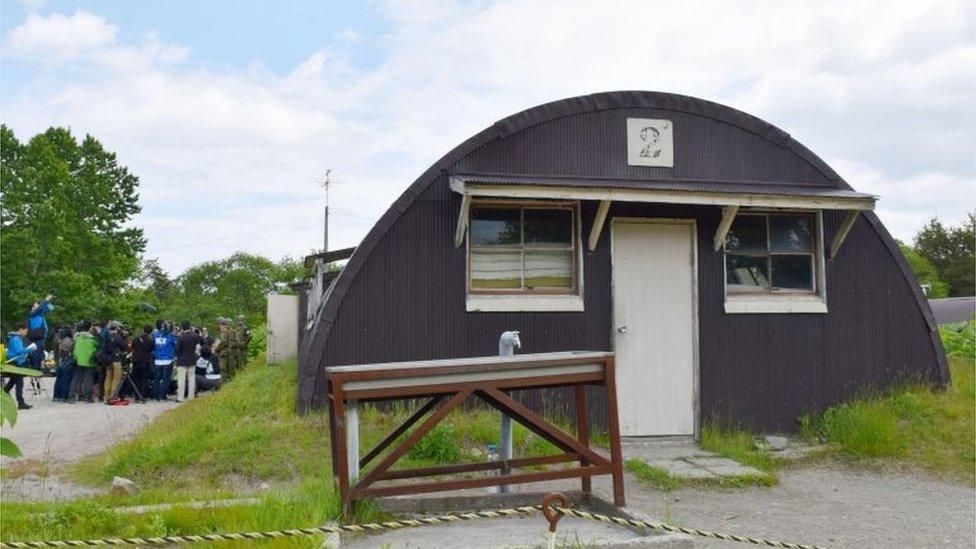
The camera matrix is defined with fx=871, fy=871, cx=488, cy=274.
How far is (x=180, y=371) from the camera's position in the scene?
1611cm

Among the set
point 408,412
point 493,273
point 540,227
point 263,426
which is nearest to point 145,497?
point 263,426

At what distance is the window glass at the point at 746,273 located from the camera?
10.6 metres

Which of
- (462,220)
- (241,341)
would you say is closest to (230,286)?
(241,341)

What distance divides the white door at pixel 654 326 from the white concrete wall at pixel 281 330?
36.1 ft

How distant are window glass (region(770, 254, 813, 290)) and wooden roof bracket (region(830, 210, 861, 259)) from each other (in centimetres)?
29

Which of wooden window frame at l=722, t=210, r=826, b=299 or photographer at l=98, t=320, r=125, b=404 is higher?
wooden window frame at l=722, t=210, r=826, b=299

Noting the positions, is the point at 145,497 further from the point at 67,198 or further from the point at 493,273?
the point at 67,198

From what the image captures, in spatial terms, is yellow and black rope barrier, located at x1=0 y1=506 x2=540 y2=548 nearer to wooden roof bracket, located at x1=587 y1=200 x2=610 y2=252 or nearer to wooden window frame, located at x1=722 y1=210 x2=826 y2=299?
wooden roof bracket, located at x1=587 y1=200 x2=610 y2=252

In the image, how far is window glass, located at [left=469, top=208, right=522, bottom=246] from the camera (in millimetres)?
9953

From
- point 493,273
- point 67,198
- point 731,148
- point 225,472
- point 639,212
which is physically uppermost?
point 67,198

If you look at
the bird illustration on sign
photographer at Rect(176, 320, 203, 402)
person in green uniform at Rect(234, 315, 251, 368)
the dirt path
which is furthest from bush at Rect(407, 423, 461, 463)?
person in green uniform at Rect(234, 315, 251, 368)

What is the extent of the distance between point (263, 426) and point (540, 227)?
378 cm

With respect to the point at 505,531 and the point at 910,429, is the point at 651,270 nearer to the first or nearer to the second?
the point at 910,429

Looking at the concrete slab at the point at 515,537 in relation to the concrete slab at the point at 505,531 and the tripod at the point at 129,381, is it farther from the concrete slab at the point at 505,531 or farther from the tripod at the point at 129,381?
the tripod at the point at 129,381
